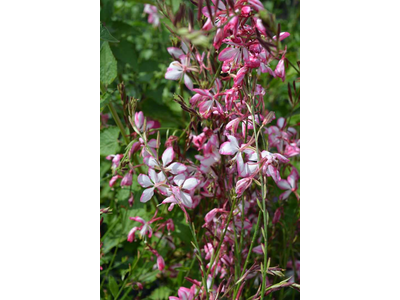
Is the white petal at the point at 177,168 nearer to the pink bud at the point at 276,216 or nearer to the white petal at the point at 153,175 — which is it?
the white petal at the point at 153,175

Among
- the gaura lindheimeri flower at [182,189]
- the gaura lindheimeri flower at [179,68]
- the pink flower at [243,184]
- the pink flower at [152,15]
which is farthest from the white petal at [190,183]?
the pink flower at [152,15]

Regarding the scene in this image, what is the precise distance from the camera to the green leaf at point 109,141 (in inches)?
42.9

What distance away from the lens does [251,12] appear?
25.4 inches

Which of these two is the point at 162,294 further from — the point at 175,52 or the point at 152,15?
the point at 152,15

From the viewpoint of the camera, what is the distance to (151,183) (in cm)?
82

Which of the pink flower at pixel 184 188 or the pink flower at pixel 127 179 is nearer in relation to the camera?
the pink flower at pixel 184 188

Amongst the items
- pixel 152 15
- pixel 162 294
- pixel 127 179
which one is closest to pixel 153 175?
pixel 127 179

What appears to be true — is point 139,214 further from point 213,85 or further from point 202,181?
point 213,85

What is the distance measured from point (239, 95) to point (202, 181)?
0.20 m

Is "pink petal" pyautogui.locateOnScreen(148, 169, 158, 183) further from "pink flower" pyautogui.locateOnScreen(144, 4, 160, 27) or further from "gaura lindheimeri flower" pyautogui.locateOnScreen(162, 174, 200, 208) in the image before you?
"pink flower" pyautogui.locateOnScreen(144, 4, 160, 27)

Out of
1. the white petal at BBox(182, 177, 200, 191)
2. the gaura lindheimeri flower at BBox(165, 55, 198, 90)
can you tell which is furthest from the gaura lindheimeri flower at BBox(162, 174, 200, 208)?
the gaura lindheimeri flower at BBox(165, 55, 198, 90)

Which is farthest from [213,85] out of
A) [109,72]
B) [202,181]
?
[109,72]

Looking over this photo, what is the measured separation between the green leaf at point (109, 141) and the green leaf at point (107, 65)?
17 cm

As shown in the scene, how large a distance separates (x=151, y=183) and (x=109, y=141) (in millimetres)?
334
